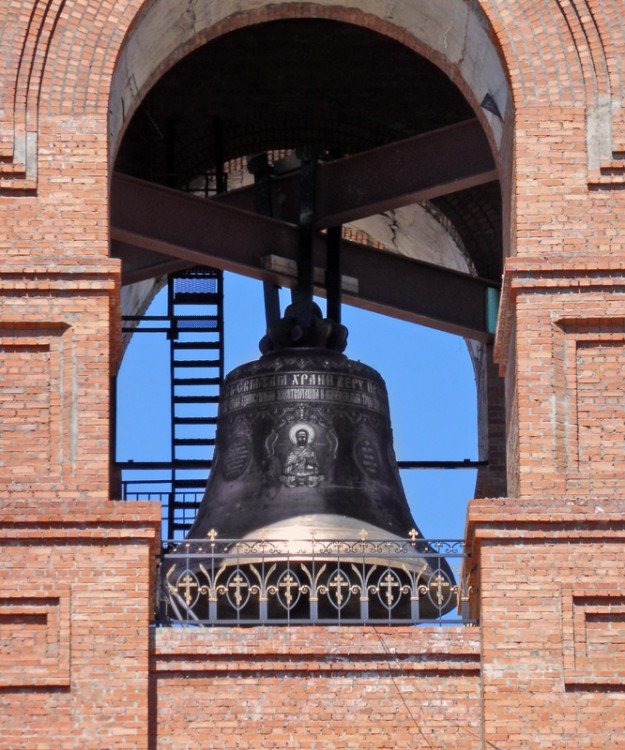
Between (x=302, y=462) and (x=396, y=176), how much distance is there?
2164mm

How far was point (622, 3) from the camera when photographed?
54.5ft

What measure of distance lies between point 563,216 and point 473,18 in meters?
1.35

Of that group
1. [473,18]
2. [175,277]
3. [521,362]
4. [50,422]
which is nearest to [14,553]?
[50,422]

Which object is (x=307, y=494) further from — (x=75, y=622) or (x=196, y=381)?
(x=196, y=381)

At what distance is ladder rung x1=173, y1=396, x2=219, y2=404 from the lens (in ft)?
67.1

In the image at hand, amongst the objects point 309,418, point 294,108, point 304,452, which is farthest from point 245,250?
point 294,108

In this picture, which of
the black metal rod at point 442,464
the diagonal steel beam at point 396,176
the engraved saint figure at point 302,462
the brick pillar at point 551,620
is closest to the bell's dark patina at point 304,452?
the engraved saint figure at point 302,462

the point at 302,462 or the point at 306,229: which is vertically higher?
the point at 306,229

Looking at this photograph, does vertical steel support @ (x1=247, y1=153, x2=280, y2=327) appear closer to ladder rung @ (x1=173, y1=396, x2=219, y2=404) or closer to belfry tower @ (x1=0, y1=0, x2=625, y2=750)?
belfry tower @ (x1=0, y1=0, x2=625, y2=750)

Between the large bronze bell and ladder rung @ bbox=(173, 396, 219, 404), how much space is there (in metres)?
2.92

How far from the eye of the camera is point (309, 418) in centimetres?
1688

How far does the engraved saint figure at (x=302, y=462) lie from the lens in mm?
16703

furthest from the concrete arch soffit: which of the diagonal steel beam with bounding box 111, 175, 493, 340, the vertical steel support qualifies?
the vertical steel support

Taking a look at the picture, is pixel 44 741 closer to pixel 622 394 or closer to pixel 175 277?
pixel 622 394
